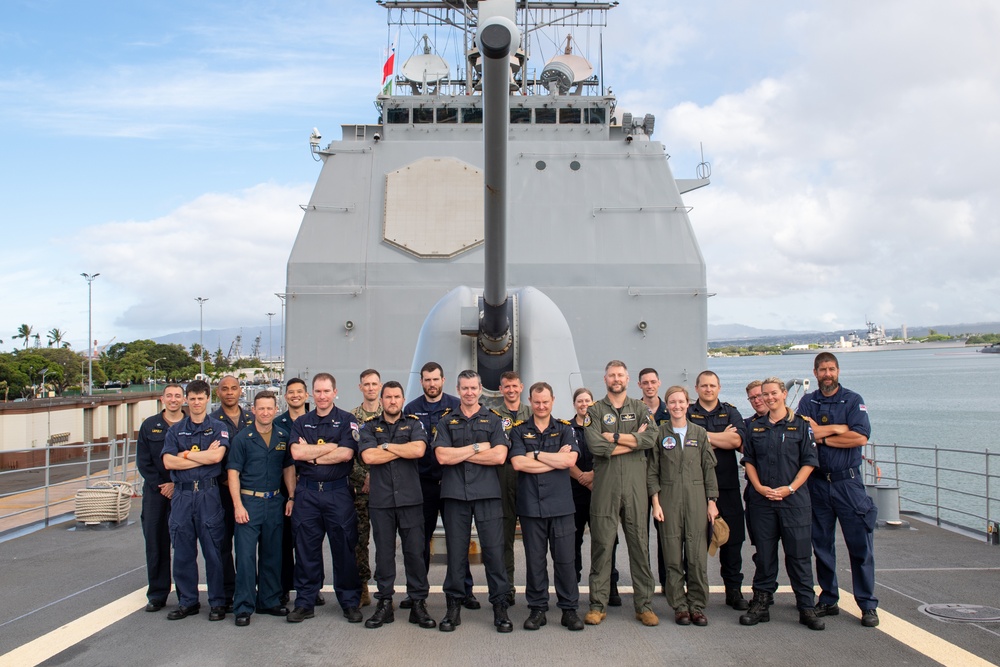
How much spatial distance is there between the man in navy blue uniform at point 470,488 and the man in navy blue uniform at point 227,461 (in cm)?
109

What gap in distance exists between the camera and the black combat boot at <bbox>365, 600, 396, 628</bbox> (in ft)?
13.6

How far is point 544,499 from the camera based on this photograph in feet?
14.0

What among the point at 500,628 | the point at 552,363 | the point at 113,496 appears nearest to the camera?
the point at 500,628

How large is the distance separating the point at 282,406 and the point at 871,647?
9.49 m

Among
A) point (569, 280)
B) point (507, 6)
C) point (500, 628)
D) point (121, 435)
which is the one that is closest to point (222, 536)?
point (500, 628)

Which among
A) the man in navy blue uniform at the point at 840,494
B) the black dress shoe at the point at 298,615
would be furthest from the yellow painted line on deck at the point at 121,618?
the black dress shoe at the point at 298,615

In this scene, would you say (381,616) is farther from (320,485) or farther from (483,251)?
(483,251)

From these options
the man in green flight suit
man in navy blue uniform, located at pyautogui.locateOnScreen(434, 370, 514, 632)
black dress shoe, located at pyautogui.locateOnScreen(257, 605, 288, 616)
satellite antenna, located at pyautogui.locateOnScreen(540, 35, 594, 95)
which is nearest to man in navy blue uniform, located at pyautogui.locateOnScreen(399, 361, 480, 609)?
man in navy blue uniform, located at pyautogui.locateOnScreen(434, 370, 514, 632)

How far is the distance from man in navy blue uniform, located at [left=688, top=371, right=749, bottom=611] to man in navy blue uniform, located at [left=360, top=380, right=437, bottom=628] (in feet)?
4.95

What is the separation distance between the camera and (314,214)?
29.6 ft

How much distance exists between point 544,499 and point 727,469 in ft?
3.43

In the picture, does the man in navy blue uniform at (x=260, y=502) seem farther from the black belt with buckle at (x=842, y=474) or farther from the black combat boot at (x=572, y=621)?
the black belt with buckle at (x=842, y=474)

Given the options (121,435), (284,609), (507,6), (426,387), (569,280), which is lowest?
(121,435)

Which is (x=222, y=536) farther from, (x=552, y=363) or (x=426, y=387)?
(x=552, y=363)
